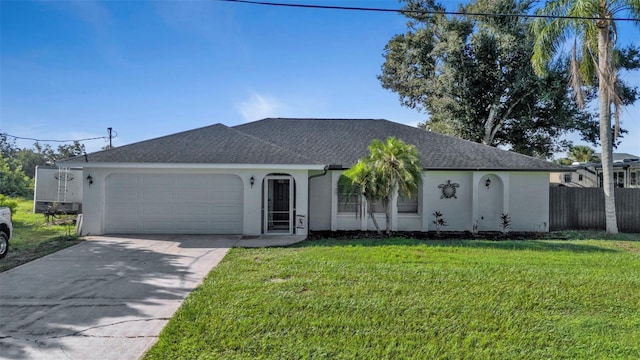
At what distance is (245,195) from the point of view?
11.4 metres

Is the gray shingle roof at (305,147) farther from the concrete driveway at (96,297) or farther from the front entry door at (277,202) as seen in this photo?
the concrete driveway at (96,297)

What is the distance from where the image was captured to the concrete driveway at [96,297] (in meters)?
4.17

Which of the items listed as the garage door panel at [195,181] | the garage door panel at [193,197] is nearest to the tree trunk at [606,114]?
the garage door panel at [195,181]

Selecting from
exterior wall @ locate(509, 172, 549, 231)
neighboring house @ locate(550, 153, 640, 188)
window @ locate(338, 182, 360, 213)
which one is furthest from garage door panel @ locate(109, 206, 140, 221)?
neighboring house @ locate(550, 153, 640, 188)

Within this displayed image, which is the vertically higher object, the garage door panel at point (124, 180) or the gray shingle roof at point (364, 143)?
the gray shingle roof at point (364, 143)

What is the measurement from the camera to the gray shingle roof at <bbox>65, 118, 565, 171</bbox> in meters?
11.4

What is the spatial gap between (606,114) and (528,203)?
4.24 metres

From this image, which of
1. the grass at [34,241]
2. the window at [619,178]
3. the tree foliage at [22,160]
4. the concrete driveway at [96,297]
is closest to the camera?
the concrete driveway at [96,297]

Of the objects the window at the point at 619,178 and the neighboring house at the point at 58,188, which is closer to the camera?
the neighboring house at the point at 58,188

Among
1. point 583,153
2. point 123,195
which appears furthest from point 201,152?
point 583,153

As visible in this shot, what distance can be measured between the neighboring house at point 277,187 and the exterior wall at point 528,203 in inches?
1.5

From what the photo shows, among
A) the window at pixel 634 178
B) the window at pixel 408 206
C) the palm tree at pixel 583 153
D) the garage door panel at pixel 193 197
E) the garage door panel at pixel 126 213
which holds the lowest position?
the garage door panel at pixel 126 213

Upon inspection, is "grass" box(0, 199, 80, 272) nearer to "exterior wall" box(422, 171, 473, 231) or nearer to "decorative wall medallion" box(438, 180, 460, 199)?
"exterior wall" box(422, 171, 473, 231)

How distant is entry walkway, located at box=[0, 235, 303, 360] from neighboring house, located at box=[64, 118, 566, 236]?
6.09ft
